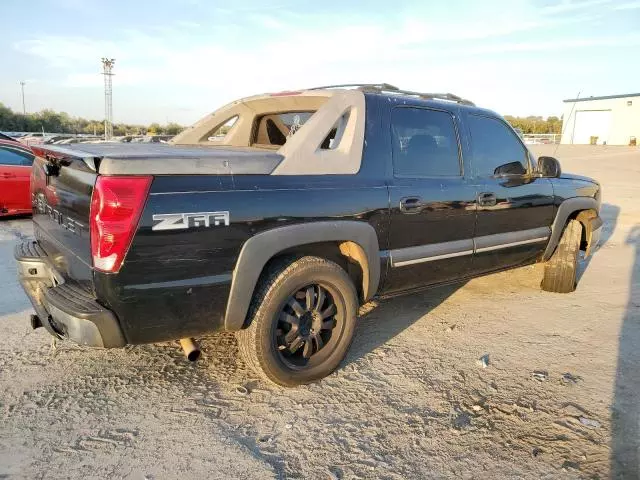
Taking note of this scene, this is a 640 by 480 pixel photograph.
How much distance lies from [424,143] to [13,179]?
7361 millimetres

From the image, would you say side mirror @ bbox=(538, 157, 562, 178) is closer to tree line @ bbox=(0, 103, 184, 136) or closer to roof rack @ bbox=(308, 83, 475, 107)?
roof rack @ bbox=(308, 83, 475, 107)

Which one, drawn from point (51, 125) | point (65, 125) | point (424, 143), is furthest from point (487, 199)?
point (65, 125)

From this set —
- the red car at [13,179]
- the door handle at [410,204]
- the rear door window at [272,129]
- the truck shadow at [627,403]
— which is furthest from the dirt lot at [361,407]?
the red car at [13,179]

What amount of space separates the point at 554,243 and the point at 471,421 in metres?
2.79

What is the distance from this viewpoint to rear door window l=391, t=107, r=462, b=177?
3562mm

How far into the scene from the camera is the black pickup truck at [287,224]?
8.08ft

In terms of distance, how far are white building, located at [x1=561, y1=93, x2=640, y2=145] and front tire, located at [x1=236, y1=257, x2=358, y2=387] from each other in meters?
47.8

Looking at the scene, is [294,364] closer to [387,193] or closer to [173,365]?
[173,365]

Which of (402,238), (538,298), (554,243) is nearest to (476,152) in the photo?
(402,238)

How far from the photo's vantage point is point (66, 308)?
2551mm

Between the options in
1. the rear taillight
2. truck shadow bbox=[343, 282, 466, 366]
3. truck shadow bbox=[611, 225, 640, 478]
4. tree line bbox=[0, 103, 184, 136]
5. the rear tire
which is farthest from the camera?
tree line bbox=[0, 103, 184, 136]

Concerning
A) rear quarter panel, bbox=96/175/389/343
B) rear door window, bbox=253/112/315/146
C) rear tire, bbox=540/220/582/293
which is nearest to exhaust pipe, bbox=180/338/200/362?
rear quarter panel, bbox=96/175/389/343

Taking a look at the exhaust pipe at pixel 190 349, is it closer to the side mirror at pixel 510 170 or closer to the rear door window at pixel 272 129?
the rear door window at pixel 272 129

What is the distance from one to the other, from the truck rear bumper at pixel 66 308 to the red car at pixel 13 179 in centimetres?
591
